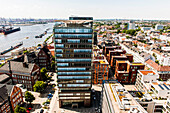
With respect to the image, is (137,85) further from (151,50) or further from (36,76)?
(151,50)

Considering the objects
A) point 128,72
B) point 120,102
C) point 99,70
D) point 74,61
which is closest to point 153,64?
point 128,72

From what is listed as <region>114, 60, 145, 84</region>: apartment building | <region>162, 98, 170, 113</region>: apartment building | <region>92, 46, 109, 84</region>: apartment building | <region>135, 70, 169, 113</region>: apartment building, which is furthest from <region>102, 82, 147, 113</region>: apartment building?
<region>114, 60, 145, 84</region>: apartment building

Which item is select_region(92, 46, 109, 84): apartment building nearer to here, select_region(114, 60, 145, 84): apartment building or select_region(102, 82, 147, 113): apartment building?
select_region(114, 60, 145, 84): apartment building

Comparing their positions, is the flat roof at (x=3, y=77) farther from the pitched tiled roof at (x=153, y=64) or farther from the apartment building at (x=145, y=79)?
the pitched tiled roof at (x=153, y=64)

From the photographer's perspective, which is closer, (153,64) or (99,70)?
(99,70)

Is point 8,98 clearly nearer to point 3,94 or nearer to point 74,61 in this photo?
point 3,94

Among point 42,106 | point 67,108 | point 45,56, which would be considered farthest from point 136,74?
point 45,56
